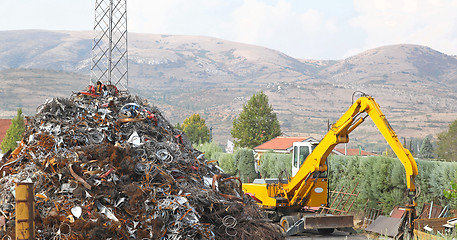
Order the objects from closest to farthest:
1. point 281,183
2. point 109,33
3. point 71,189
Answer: point 71,189 → point 281,183 → point 109,33

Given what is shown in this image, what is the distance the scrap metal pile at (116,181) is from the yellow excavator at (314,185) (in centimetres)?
439

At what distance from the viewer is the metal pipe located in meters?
3.64

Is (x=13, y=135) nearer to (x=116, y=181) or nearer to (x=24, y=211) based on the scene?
(x=116, y=181)

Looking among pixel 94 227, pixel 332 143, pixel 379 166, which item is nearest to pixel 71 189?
pixel 94 227

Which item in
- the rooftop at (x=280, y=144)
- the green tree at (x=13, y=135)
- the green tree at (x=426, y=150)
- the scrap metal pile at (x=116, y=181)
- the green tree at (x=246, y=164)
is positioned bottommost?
the green tree at (x=426, y=150)

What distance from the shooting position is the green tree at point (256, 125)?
200 feet

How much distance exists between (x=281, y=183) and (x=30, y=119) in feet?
27.9

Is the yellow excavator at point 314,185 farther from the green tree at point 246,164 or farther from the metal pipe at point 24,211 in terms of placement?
the green tree at point 246,164

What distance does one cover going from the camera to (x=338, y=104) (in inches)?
5103

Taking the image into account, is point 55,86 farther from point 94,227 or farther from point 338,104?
point 94,227

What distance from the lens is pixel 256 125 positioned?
6119 cm

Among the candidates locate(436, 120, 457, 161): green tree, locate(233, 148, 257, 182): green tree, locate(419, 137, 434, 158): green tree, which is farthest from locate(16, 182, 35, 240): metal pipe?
locate(419, 137, 434, 158): green tree

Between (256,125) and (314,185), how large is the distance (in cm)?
4618

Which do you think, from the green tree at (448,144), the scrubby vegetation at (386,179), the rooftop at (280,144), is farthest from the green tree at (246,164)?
the green tree at (448,144)
